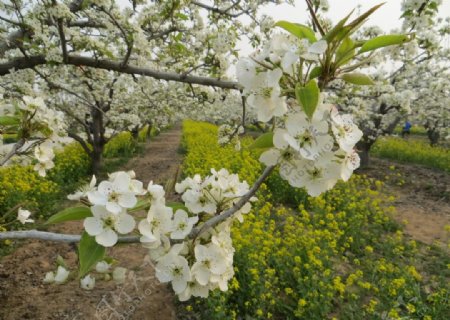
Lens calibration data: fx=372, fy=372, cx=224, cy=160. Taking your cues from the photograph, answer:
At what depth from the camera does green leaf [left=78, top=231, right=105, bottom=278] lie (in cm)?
98

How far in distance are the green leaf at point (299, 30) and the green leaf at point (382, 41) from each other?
126 mm

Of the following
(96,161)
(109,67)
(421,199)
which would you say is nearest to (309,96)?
(109,67)

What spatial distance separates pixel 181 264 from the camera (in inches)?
42.4

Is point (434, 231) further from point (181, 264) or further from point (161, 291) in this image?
point (181, 264)

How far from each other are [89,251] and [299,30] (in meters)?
0.81

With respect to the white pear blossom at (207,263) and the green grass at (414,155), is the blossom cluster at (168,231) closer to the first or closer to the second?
the white pear blossom at (207,263)

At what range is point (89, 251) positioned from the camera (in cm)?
100

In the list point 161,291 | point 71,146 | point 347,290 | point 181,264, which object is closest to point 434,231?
point 347,290

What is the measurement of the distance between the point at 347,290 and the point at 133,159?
36.0 ft

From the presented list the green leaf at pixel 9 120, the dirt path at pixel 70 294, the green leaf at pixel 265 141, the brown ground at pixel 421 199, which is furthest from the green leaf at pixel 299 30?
the brown ground at pixel 421 199

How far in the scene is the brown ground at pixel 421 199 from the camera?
6199mm

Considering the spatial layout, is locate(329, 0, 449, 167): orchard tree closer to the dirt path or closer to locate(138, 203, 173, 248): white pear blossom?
locate(138, 203, 173, 248): white pear blossom

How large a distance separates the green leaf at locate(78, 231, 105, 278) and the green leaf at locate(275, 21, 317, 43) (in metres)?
0.78

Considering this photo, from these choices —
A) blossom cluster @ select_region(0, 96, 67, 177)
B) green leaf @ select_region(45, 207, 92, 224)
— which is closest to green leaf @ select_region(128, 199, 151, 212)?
green leaf @ select_region(45, 207, 92, 224)
